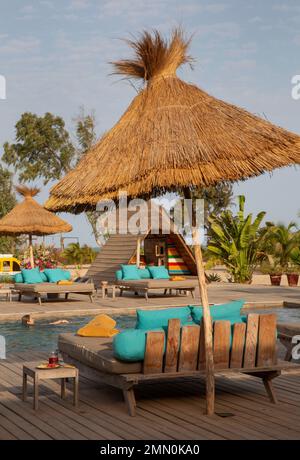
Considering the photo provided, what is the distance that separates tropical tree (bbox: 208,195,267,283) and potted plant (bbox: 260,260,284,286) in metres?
0.97

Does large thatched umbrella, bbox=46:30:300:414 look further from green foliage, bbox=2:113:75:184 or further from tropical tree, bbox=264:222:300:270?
green foliage, bbox=2:113:75:184

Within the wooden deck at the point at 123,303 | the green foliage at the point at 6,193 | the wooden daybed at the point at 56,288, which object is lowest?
the wooden deck at the point at 123,303

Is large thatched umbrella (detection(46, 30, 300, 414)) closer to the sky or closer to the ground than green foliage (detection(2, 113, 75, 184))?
closer to the ground

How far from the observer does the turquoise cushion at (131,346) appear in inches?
234

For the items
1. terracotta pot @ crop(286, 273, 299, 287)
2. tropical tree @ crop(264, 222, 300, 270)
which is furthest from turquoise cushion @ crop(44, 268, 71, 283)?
tropical tree @ crop(264, 222, 300, 270)

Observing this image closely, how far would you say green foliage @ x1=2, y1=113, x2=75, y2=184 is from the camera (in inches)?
1797

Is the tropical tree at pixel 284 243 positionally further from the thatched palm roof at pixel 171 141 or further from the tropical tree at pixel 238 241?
the thatched palm roof at pixel 171 141

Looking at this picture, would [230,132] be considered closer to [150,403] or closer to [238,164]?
[238,164]

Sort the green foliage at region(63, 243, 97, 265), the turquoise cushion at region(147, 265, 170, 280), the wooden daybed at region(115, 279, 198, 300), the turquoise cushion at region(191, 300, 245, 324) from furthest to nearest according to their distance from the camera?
the green foliage at region(63, 243, 97, 265) < the turquoise cushion at region(147, 265, 170, 280) < the wooden daybed at region(115, 279, 198, 300) < the turquoise cushion at region(191, 300, 245, 324)

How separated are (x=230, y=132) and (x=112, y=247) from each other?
16.6 m

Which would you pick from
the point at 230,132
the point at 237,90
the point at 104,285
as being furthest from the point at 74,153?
the point at 230,132

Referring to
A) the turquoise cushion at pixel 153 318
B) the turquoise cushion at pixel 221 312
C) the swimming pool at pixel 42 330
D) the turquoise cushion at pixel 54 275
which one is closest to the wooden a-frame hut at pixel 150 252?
the turquoise cushion at pixel 54 275

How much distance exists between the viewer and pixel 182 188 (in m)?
6.96

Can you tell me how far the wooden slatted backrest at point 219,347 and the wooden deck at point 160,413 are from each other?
0.40 metres
